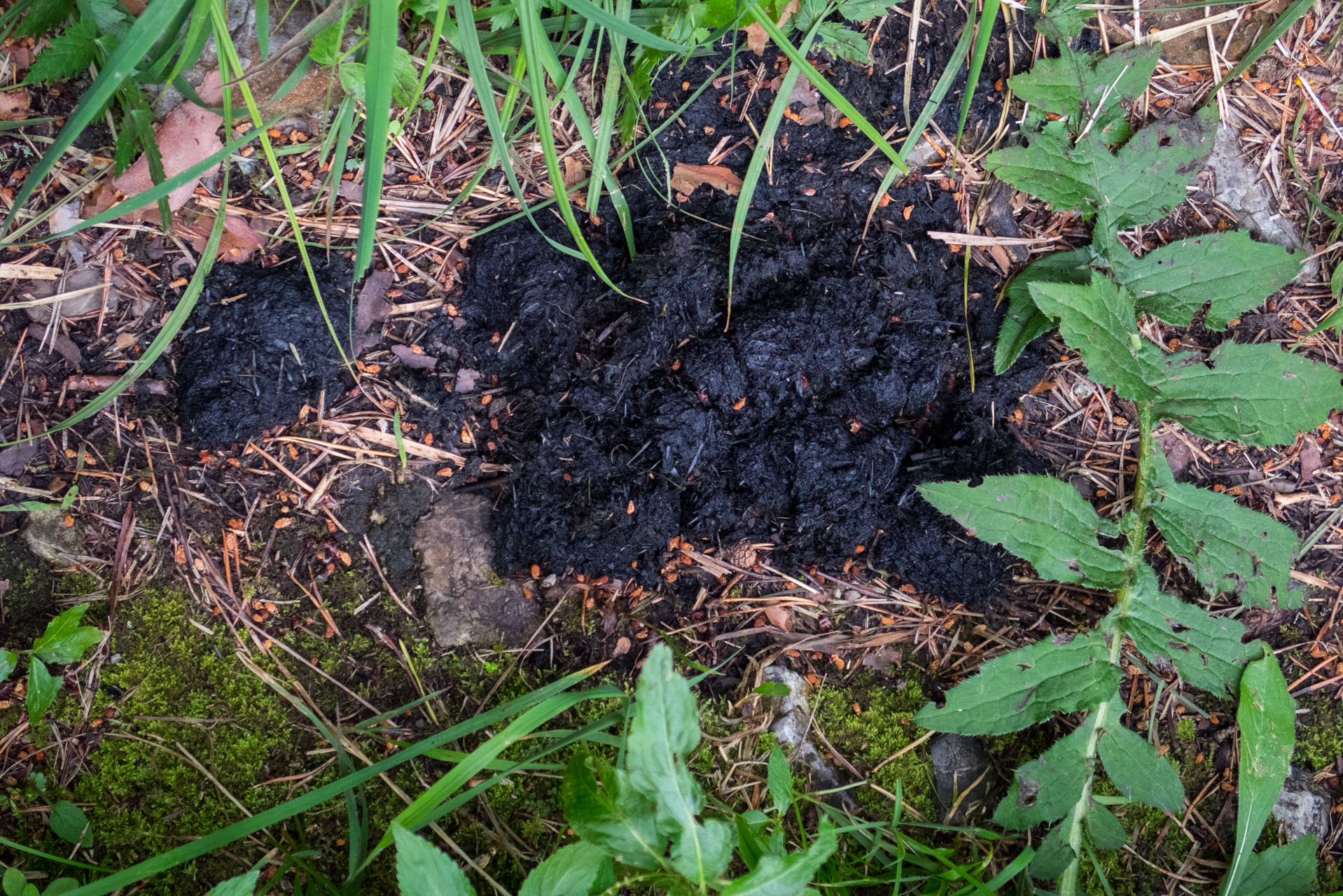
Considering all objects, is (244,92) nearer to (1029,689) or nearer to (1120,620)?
(1029,689)

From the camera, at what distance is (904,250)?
6.91 ft

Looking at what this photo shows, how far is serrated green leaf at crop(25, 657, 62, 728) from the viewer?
1.93 m

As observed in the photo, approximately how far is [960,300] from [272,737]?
7.29 ft

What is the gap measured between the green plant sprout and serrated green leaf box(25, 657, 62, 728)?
90.0 inches

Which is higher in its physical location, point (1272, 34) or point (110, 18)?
point (110, 18)

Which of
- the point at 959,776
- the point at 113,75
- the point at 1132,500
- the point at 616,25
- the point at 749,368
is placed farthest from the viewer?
the point at 1132,500

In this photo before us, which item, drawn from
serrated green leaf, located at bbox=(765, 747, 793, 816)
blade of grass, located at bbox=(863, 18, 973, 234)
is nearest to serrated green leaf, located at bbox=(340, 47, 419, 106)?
blade of grass, located at bbox=(863, 18, 973, 234)

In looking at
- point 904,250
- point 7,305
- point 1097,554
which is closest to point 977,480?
point 1097,554

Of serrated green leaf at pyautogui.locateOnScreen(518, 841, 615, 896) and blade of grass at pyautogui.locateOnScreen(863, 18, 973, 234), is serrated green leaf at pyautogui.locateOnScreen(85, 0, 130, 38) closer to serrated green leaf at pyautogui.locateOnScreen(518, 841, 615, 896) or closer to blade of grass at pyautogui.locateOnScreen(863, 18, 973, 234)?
blade of grass at pyautogui.locateOnScreen(863, 18, 973, 234)

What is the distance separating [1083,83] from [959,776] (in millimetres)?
1996

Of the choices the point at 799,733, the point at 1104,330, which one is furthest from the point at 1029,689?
the point at 1104,330

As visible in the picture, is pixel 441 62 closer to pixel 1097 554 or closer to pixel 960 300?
pixel 960 300

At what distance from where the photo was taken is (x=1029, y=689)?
2012 millimetres

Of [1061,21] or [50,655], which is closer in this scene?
[50,655]
